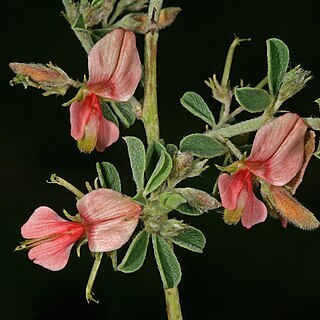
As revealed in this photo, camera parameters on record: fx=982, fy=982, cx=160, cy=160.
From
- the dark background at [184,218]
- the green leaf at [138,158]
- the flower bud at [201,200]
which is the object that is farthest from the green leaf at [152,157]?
the dark background at [184,218]

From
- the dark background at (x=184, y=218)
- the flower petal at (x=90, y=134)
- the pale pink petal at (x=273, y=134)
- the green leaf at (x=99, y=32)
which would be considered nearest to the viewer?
the pale pink petal at (x=273, y=134)

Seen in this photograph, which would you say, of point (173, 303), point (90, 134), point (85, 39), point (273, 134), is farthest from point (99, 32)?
point (173, 303)

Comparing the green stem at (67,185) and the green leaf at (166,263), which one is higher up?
the green stem at (67,185)

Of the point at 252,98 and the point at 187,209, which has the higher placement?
the point at 252,98

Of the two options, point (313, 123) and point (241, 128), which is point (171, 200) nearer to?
point (241, 128)

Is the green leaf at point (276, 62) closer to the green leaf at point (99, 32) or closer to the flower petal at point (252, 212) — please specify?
the flower petal at point (252, 212)
